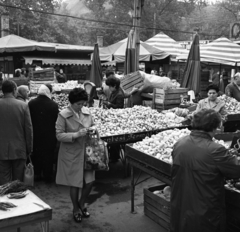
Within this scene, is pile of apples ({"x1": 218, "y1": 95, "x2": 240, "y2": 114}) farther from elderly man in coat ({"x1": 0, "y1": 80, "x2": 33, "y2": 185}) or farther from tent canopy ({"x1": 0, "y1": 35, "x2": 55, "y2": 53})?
tent canopy ({"x1": 0, "y1": 35, "x2": 55, "y2": 53})

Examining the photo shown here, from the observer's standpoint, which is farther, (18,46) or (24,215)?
(18,46)

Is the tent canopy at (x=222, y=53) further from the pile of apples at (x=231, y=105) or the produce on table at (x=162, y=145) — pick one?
the produce on table at (x=162, y=145)

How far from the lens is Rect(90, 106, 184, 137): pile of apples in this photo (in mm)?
6504

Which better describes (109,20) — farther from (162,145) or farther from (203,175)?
(203,175)

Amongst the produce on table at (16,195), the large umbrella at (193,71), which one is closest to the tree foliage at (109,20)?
the large umbrella at (193,71)

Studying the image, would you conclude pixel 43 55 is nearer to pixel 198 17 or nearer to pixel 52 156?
pixel 52 156

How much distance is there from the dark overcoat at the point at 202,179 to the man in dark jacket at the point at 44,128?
132 inches

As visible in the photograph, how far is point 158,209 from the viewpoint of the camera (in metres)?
4.44

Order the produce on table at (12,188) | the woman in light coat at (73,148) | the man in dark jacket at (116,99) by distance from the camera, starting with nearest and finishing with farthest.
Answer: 1. the produce on table at (12,188)
2. the woman in light coat at (73,148)
3. the man in dark jacket at (116,99)

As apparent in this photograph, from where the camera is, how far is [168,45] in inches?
720

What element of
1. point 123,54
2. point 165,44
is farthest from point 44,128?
point 165,44

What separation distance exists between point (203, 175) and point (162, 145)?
6.11ft

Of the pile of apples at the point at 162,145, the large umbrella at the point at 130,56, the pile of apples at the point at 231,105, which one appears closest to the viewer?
the pile of apples at the point at 162,145

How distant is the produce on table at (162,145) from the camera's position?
4512 millimetres
